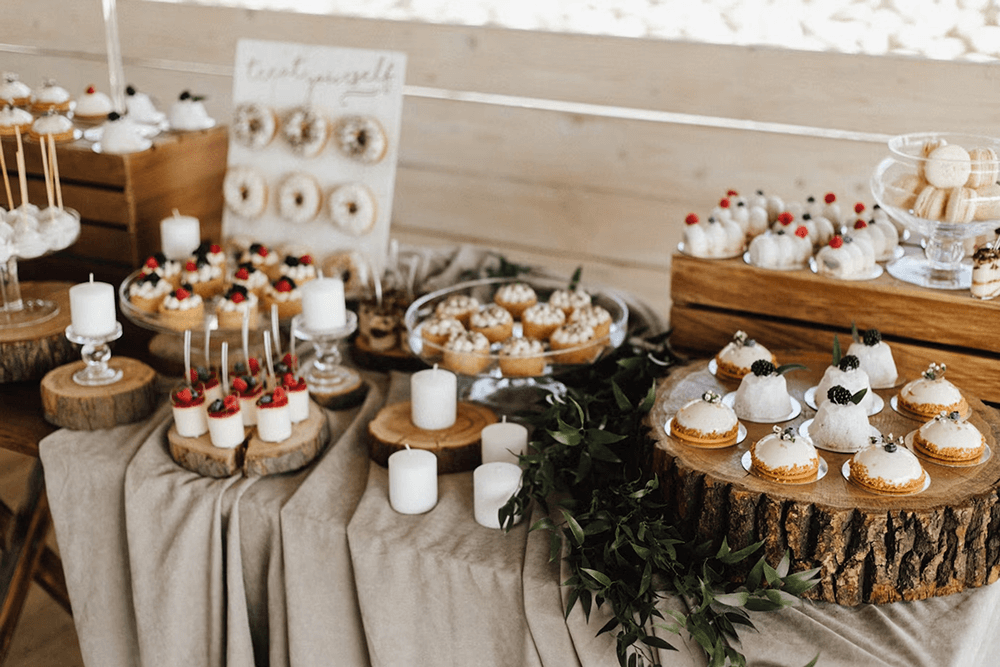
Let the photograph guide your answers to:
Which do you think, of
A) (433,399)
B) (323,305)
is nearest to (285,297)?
(323,305)

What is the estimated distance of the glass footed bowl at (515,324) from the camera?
58.5 inches

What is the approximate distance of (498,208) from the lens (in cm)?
272

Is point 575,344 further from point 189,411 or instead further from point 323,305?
point 189,411

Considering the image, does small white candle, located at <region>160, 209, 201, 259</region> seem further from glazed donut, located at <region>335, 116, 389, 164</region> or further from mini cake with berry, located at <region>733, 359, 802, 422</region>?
mini cake with berry, located at <region>733, 359, 802, 422</region>

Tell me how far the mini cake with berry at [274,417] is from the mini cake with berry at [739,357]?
25.1 inches

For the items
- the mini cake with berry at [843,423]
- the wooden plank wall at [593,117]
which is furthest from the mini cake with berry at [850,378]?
the wooden plank wall at [593,117]

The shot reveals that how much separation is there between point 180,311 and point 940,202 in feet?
3.95

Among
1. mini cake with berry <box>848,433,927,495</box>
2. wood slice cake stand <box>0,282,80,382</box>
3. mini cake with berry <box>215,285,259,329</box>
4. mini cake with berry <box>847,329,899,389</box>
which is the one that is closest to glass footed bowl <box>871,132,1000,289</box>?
mini cake with berry <box>847,329,899,389</box>

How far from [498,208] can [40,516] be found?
1500mm

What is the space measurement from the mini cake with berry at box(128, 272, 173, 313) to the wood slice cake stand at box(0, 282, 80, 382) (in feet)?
0.47

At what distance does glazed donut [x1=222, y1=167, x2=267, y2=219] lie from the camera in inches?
76.0

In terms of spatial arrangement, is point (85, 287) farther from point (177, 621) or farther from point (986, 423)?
point (986, 423)

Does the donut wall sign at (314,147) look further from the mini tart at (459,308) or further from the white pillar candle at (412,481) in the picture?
the white pillar candle at (412,481)

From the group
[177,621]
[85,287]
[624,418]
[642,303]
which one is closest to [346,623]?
[177,621]
